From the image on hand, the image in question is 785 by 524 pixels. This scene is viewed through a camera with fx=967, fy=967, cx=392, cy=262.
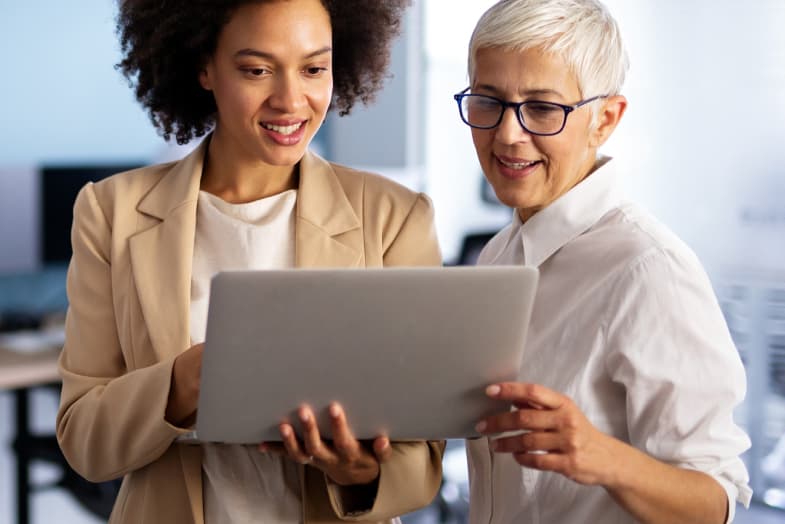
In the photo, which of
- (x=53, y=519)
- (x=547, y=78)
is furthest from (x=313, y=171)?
(x=53, y=519)

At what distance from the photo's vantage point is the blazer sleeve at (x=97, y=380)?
134 centimetres

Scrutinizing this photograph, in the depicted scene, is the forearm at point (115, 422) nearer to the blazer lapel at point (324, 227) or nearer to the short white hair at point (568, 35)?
the blazer lapel at point (324, 227)

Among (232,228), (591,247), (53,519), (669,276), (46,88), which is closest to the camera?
(669,276)

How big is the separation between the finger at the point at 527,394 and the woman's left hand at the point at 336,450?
18 centimetres

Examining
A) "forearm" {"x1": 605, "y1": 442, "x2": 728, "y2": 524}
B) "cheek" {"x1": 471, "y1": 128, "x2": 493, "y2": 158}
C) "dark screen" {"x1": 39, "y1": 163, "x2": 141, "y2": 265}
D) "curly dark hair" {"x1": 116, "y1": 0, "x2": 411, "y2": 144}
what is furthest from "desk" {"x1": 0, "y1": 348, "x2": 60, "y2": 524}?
"forearm" {"x1": 605, "y1": 442, "x2": 728, "y2": 524}

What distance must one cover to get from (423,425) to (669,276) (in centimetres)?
36

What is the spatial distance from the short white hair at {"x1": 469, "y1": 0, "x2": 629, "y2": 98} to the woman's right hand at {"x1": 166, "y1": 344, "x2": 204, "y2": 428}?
581 millimetres

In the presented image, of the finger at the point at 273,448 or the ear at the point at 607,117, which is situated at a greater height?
the ear at the point at 607,117

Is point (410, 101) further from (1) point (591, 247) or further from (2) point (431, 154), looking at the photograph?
(1) point (591, 247)

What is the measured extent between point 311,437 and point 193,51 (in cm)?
67

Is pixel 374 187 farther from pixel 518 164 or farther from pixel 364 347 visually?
pixel 364 347

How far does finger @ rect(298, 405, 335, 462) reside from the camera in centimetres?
119

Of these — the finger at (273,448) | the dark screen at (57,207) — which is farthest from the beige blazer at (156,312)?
the dark screen at (57,207)

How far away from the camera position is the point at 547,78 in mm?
1296
